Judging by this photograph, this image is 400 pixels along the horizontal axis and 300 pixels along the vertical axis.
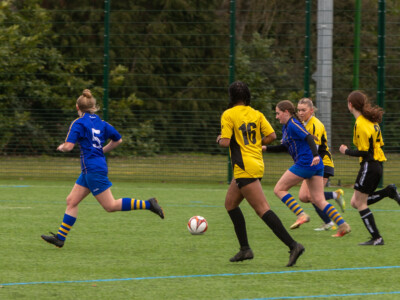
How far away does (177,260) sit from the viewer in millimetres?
7746

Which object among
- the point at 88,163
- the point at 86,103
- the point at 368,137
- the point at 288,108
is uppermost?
the point at 86,103

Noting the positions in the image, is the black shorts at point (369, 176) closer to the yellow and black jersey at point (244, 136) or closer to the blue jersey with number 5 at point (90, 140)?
the yellow and black jersey at point (244, 136)

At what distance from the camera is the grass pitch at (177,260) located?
20.6 ft

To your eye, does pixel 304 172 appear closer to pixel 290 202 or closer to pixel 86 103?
pixel 290 202

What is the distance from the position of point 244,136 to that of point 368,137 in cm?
202

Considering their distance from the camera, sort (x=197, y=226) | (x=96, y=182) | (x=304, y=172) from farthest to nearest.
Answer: (x=304, y=172)
(x=197, y=226)
(x=96, y=182)

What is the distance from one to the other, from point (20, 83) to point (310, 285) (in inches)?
504

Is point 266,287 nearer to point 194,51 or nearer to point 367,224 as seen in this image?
point 367,224

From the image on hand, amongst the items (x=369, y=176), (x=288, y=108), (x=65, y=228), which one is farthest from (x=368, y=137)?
(x=65, y=228)

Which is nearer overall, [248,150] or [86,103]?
[248,150]

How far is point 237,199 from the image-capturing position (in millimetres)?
7566

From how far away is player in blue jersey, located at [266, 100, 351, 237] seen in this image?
905 cm

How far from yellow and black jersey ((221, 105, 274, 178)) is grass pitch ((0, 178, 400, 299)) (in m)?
0.91

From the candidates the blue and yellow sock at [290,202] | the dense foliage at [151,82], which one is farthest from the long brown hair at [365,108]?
the dense foliage at [151,82]
